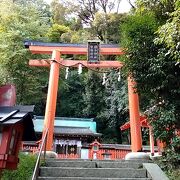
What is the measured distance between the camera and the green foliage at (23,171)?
19.9 ft

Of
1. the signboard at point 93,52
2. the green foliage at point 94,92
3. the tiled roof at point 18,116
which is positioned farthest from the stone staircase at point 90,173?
the green foliage at point 94,92

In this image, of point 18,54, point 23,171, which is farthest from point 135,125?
point 18,54

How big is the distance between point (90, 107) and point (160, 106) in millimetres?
16987

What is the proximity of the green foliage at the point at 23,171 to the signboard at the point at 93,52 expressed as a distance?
17.0 feet

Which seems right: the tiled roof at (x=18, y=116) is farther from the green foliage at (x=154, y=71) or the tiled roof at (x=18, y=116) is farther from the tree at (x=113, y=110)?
the tree at (x=113, y=110)

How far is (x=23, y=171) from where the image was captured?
6.40 meters

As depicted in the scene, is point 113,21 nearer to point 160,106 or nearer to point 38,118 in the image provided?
point 38,118

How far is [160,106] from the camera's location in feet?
26.1

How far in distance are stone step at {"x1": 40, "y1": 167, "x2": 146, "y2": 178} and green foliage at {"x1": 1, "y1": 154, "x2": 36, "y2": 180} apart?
35 cm

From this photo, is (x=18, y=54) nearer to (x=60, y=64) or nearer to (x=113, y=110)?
(x=60, y=64)

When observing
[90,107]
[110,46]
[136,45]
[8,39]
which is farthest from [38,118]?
[136,45]

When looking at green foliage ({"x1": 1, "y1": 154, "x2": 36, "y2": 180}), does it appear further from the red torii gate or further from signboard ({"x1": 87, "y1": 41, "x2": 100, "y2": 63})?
signboard ({"x1": 87, "y1": 41, "x2": 100, "y2": 63})

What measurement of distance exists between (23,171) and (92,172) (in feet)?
5.02

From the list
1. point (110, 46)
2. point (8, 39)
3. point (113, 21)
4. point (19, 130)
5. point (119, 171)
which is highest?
point (113, 21)
